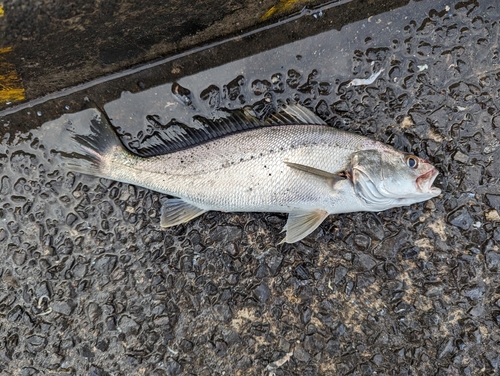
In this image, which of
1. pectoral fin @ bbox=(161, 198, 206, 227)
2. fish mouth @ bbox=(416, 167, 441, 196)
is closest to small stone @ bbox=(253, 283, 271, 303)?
pectoral fin @ bbox=(161, 198, 206, 227)

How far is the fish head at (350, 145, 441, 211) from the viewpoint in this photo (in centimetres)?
268

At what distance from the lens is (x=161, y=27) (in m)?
2.77


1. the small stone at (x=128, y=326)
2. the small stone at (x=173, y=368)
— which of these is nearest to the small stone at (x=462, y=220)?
the small stone at (x=173, y=368)

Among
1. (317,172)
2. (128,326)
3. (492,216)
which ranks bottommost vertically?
(128,326)

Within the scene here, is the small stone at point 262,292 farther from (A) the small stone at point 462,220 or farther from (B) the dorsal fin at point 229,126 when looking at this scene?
(A) the small stone at point 462,220

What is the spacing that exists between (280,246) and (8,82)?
235cm

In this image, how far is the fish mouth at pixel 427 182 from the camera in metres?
2.68

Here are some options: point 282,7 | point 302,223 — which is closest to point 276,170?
point 302,223

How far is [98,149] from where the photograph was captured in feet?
9.62

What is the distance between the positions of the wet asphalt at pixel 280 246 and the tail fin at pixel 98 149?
A: 14cm

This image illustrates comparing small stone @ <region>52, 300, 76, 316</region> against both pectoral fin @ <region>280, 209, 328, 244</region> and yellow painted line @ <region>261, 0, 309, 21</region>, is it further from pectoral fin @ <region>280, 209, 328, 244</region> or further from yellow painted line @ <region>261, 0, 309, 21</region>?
yellow painted line @ <region>261, 0, 309, 21</region>

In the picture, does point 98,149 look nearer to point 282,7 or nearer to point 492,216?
point 282,7

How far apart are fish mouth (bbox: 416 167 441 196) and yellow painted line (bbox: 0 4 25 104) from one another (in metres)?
2.89

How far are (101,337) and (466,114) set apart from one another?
10.7 feet
